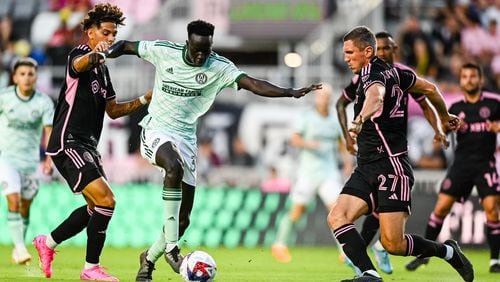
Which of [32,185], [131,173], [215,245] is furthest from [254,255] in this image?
[131,173]

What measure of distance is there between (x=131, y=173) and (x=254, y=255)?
18.0ft

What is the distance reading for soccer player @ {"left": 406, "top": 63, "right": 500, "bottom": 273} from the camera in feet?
48.1

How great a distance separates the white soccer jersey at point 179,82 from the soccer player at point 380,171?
1218mm

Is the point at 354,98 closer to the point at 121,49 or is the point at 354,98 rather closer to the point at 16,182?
the point at 121,49

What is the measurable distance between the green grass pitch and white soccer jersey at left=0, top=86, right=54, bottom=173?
4.27 ft

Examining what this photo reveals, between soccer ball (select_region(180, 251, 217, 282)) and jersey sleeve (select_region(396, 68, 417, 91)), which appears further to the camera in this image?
jersey sleeve (select_region(396, 68, 417, 91))

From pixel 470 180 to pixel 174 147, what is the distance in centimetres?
531

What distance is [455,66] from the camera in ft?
80.0

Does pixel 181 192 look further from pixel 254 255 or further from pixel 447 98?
pixel 447 98

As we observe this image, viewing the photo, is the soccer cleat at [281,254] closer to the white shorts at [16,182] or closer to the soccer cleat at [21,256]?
the white shorts at [16,182]

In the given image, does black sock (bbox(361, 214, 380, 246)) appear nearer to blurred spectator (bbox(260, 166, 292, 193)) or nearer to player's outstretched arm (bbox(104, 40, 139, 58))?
player's outstretched arm (bbox(104, 40, 139, 58))

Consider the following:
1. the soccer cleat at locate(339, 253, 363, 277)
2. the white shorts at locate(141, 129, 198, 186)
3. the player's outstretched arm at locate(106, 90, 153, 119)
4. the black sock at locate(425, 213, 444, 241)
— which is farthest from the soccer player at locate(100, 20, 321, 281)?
the black sock at locate(425, 213, 444, 241)

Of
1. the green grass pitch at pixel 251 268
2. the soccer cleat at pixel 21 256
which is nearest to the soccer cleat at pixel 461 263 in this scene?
the green grass pitch at pixel 251 268

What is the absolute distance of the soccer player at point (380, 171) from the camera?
10.5m
